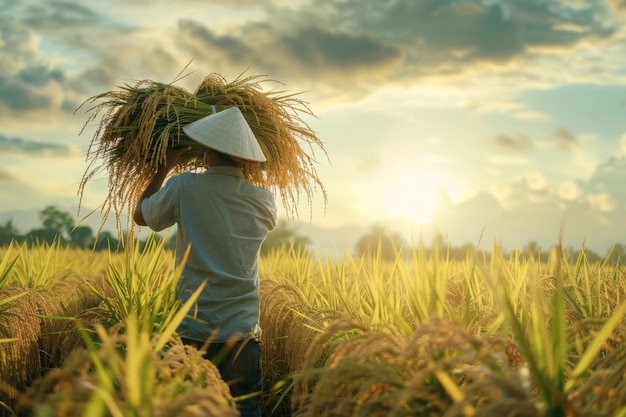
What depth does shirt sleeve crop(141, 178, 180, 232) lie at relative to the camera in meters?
3.43

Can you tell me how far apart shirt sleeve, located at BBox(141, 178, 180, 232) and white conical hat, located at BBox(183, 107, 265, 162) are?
→ 29cm

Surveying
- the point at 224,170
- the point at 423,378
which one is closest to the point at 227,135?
the point at 224,170

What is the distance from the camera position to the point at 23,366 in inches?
160

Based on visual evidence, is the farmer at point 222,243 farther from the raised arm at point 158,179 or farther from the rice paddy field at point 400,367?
the rice paddy field at point 400,367

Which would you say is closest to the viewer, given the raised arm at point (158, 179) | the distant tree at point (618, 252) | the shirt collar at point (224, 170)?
the shirt collar at point (224, 170)

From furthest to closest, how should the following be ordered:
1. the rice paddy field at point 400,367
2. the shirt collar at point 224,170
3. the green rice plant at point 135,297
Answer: the shirt collar at point 224,170 → the green rice plant at point 135,297 → the rice paddy field at point 400,367

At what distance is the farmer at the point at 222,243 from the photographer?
3.40m

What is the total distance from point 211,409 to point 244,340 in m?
1.81

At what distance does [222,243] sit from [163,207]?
357 mm

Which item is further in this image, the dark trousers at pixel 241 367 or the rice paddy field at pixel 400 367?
the dark trousers at pixel 241 367

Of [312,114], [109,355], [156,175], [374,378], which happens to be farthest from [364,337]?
[312,114]

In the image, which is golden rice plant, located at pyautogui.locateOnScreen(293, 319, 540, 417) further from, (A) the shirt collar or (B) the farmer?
(A) the shirt collar

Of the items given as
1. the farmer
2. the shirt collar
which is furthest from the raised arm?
the shirt collar

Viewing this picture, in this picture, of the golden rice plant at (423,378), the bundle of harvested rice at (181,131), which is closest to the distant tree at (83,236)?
the bundle of harvested rice at (181,131)
